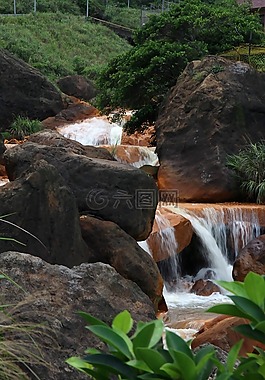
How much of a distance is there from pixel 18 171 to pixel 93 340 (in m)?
6.20

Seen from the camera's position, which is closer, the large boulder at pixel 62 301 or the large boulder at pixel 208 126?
the large boulder at pixel 62 301

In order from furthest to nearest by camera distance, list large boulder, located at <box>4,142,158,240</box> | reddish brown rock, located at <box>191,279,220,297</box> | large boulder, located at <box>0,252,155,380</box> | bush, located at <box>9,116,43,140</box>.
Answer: bush, located at <box>9,116,43,140</box>, reddish brown rock, located at <box>191,279,220,297</box>, large boulder, located at <box>4,142,158,240</box>, large boulder, located at <box>0,252,155,380</box>

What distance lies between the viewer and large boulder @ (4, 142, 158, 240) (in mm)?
8398

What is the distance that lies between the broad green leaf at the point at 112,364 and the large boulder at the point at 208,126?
11.5m

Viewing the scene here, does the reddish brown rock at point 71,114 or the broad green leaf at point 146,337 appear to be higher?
the broad green leaf at point 146,337

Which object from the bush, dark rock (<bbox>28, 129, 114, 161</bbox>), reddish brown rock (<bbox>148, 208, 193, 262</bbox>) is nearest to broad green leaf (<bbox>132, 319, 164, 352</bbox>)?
dark rock (<bbox>28, 129, 114, 161</bbox>)

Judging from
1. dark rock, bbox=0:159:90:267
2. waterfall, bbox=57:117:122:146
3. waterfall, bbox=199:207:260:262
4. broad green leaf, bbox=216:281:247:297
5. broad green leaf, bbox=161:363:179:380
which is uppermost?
broad green leaf, bbox=216:281:247:297

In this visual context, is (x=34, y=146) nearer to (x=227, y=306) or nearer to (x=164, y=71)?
(x=164, y=71)

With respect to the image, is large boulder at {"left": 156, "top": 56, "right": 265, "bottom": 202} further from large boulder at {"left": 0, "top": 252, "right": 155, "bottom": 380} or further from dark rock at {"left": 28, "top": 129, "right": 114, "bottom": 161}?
large boulder at {"left": 0, "top": 252, "right": 155, "bottom": 380}

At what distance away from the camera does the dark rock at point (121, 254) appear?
24.3 ft

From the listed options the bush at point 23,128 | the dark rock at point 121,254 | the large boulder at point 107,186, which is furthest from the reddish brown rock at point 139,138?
the dark rock at point 121,254

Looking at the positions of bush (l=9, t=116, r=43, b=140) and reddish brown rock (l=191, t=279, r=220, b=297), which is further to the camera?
bush (l=9, t=116, r=43, b=140)

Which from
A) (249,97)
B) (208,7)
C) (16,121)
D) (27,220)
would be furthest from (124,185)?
(16,121)

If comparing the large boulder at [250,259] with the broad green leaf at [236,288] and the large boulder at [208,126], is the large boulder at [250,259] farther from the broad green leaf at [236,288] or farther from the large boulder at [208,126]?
the broad green leaf at [236,288]
